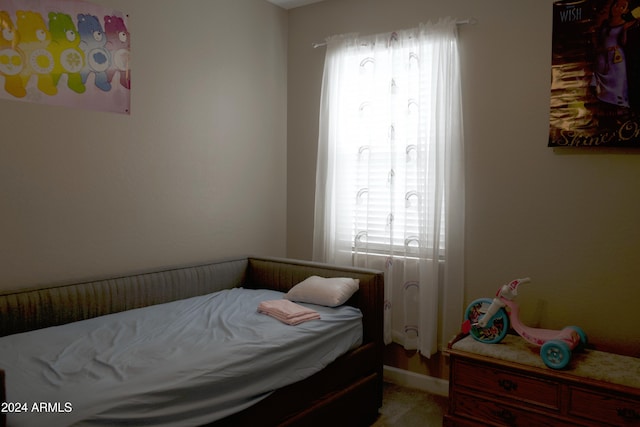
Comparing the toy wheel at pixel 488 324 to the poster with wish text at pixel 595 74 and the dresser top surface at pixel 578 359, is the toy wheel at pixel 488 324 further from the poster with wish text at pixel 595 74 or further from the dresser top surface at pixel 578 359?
the poster with wish text at pixel 595 74

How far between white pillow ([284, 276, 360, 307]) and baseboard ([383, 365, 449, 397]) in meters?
0.89

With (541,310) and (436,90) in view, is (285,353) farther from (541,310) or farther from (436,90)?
(436,90)

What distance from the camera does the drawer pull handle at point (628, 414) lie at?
206 cm

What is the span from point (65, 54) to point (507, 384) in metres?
2.81

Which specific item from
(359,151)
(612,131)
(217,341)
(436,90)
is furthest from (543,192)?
(217,341)

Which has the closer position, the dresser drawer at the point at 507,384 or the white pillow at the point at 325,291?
the dresser drawer at the point at 507,384

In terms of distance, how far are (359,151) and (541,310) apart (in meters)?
1.56

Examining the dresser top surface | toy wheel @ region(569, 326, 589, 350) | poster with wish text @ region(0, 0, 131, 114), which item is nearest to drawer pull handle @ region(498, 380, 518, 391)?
the dresser top surface

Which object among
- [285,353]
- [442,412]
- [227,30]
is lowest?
[442,412]

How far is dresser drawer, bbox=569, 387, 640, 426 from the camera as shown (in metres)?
2.07

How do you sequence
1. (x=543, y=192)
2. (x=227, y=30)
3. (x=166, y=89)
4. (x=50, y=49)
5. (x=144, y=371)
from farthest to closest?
(x=227, y=30) → (x=166, y=89) → (x=543, y=192) → (x=50, y=49) → (x=144, y=371)

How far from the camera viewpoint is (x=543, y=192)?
9.00 feet

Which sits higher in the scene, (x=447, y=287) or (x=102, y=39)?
(x=102, y=39)

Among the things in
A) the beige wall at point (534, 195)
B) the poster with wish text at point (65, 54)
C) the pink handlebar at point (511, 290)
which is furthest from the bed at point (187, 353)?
the poster with wish text at point (65, 54)
